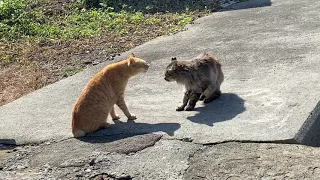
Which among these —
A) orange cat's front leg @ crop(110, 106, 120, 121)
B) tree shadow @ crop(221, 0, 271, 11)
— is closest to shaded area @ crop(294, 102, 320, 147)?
orange cat's front leg @ crop(110, 106, 120, 121)

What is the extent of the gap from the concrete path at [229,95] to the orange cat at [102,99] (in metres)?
0.15

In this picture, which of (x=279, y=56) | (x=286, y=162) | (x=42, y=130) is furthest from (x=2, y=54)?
(x=286, y=162)

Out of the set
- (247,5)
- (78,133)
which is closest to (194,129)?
(78,133)

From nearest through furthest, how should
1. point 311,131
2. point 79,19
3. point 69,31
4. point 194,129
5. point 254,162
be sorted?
point 254,162, point 311,131, point 194,129, point 69,31, point 79,19

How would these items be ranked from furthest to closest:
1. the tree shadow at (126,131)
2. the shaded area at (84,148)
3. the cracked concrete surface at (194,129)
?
1. the tree shadow at (126,131)
2. the shaded area at (84,148)
3. the cracked concrete surface at (194,129)

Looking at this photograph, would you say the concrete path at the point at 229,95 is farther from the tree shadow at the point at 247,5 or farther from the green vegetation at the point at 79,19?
the tree shadow at the point at 247,5

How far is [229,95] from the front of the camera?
6.37 metres

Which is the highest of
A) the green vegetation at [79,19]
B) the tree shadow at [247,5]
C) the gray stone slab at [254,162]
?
the green vegetation at [79,19]

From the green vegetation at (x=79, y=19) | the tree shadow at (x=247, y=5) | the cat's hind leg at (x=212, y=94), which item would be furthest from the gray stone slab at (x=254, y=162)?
the tree shadow at (x=247, y=5)

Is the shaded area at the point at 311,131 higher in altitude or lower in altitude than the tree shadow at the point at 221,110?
lower

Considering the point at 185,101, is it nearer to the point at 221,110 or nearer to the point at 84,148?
the point at 221,110

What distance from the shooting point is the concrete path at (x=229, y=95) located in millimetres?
5398

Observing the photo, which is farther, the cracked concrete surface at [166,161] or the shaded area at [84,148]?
the shaded area at [84,148]

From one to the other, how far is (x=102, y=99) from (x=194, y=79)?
1055mm
